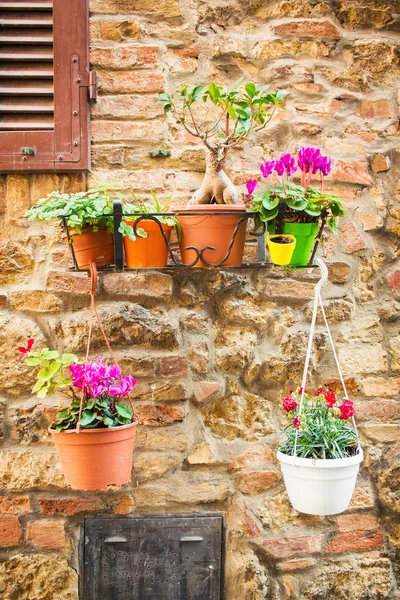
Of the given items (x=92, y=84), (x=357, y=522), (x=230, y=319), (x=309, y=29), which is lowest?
(x=357, y=522)

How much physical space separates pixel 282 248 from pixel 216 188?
0.29 meters

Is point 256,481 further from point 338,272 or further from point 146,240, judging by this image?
point 146,240

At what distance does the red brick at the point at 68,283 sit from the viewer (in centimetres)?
204

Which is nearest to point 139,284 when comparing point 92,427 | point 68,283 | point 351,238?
point 68,283

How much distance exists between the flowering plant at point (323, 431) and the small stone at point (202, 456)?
32 centimetres

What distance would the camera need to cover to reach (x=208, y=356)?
2062mm

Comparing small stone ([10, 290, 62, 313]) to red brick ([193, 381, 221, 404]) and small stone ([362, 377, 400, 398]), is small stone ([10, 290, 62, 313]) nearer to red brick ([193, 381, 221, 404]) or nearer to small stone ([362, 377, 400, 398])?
red brick ([193, 381, 221, 404])

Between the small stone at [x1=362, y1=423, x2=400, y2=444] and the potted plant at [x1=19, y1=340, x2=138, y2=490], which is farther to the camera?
the small stone at [x1=362, y1=423, x2=400, y2=444]

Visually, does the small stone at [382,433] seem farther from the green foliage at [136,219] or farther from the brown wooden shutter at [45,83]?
the brown wooden shutter at [45,83]

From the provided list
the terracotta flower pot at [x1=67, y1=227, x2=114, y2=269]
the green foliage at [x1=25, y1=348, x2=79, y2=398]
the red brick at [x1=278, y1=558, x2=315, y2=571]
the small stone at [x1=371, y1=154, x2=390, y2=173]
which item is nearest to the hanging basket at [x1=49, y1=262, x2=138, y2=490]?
the green foliage at [x1=25, y1=348, x2=79, y2=398]

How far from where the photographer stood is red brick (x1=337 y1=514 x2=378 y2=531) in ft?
6.79

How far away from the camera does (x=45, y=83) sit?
207 centimetres

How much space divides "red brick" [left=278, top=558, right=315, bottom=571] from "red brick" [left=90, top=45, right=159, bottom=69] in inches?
68.3

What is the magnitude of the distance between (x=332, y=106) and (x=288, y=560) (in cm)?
157
